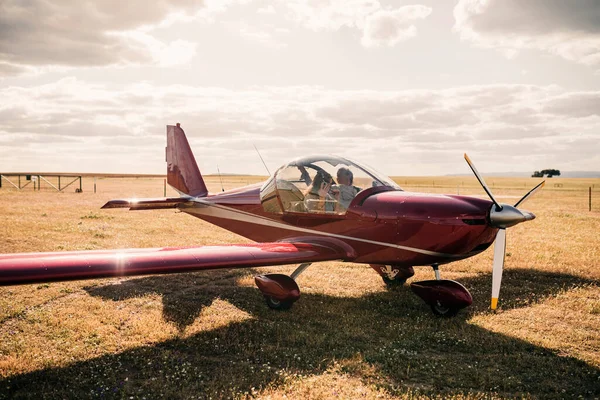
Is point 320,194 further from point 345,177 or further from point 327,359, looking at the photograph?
point 327,359

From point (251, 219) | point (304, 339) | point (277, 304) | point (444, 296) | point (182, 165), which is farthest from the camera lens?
point (182, 165)

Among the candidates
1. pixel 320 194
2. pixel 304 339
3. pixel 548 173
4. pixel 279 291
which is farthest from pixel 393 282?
pixel 548 173

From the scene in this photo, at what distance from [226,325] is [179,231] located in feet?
33.0

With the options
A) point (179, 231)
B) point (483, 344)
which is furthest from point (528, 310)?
point (179, 231)

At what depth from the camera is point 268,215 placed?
9.20 meters

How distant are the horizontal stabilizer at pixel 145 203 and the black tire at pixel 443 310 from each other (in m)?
6.99

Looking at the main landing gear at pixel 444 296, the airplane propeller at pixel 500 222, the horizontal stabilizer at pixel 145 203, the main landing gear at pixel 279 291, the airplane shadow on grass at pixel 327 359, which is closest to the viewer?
the airplane shadow on grass at pixel 327 359

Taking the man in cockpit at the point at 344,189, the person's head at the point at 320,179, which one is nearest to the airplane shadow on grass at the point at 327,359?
the man in cockpit at the point at 344,189

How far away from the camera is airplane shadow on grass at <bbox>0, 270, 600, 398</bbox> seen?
4.92 metres

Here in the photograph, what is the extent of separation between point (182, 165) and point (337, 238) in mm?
6457

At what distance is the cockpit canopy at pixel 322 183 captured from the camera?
25.8 feet

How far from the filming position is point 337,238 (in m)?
7.84

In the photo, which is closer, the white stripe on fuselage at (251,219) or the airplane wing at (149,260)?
the airplane wing at (149,260)

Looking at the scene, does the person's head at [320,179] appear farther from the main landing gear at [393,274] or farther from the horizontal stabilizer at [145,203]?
the horizontal stabilizer at [145,203]
